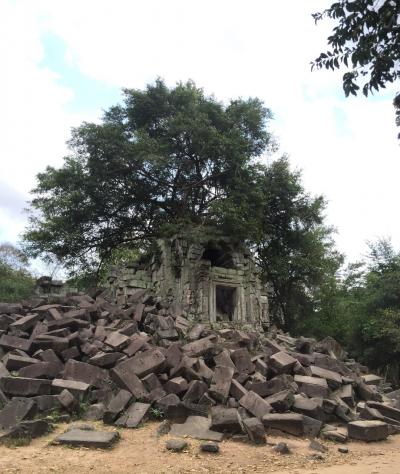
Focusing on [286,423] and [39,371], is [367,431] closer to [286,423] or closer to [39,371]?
[286,423]

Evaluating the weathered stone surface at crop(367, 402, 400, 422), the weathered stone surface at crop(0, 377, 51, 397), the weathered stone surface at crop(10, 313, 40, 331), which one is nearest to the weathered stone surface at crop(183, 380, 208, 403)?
the weathered stone surface at crop(0, 377, 51, 397)

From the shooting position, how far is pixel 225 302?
1777 centimetres

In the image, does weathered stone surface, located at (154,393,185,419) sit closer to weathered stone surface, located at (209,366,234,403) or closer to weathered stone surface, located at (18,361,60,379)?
weathered stone surface, located at (209,366,234,403)

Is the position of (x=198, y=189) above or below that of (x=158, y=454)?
above

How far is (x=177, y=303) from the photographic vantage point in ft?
50.7

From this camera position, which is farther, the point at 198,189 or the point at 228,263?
the point at 198,189

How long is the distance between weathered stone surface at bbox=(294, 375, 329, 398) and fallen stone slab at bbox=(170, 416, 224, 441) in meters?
2.40

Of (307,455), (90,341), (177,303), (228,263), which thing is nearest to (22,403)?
(90,341)

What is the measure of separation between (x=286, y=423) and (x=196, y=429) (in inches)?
54.9

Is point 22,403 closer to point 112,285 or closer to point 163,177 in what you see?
point 112,285

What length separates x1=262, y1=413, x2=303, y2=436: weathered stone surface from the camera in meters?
6.36

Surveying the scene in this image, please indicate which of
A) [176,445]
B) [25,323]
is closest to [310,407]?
[176,445]

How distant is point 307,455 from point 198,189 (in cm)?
1470

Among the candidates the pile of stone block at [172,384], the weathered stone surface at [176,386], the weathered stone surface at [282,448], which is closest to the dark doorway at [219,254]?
the pile of stone block at [172,384]
